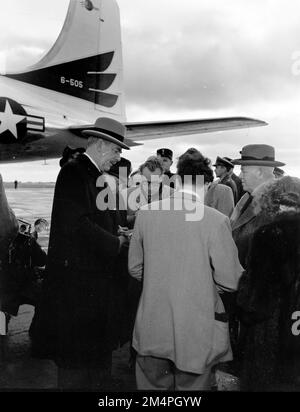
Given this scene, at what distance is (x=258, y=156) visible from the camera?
7.22ft

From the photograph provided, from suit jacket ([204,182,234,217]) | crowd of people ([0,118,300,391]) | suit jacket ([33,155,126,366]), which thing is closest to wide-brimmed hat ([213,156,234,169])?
suit jacket ([204,182,234,217])

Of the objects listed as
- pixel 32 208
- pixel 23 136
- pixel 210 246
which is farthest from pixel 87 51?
pixel 210 246

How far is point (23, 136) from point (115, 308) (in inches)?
117

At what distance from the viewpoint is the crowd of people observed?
1446 mm

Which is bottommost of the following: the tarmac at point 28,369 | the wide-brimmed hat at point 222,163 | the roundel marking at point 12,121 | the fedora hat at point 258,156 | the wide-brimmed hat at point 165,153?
the tarmac at point 28,369

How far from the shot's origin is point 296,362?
1.59 metres

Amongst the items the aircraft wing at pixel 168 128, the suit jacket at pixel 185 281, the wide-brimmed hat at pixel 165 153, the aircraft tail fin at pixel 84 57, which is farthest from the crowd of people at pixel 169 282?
the aircraft tail fin at pixel 84 57

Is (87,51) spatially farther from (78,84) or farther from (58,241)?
(58,241)

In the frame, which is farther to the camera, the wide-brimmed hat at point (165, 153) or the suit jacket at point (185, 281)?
the wide-brimmed hat at point (165, 153)

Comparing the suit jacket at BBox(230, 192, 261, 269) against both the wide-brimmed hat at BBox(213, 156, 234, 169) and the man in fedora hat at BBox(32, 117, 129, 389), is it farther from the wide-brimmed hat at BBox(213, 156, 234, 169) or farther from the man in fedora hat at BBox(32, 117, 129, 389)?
the wide-brimmed hat at BBox(213, 156, 234, 169)

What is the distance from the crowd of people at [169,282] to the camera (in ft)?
4.75

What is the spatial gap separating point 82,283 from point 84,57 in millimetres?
4037

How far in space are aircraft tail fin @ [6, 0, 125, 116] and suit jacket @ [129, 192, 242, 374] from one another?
12.4 feet

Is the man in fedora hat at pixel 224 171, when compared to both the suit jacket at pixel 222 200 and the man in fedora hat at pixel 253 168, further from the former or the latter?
the man in fedora hat at pixel 253 168
